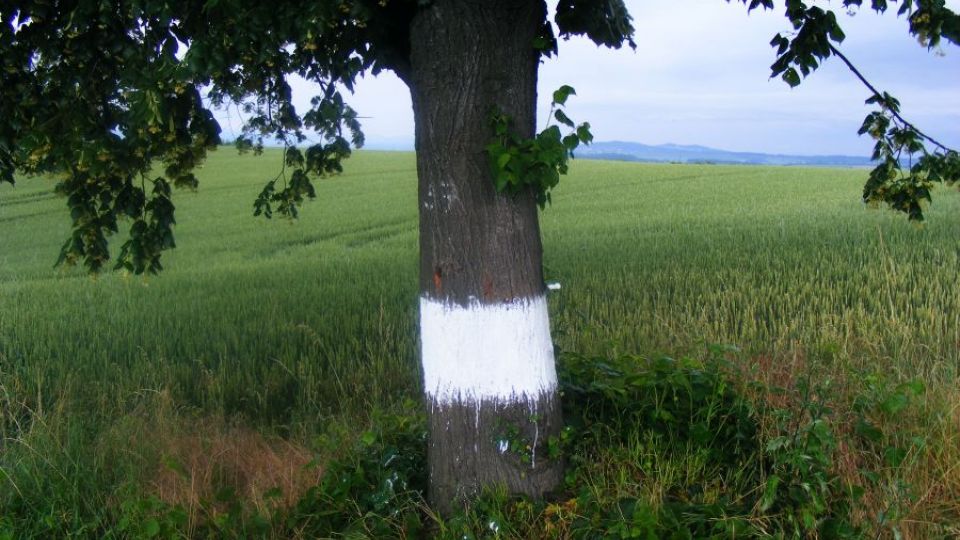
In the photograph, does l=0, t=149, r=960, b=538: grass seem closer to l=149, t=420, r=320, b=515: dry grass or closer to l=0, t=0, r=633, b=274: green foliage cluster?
l=149, t=420, r=320, b=515: dry grass

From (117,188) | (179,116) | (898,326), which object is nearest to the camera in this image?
(179,116)

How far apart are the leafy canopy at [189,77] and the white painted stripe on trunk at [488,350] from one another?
0.54m

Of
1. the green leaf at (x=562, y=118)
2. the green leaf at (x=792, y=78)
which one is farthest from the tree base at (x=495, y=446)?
the green leaf at (x=792, y=78)

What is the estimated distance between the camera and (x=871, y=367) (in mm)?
4566

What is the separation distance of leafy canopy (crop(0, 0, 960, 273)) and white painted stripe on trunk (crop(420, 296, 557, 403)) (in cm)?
54

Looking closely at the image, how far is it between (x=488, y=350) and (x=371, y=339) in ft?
11.9

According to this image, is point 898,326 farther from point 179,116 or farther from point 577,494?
point 179,116

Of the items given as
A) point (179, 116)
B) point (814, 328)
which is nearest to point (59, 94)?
point (179, 116)

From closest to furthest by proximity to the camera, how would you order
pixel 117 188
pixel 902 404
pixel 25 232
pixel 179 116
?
pixel 902 404 < pixel 179 116 < pixel 117 188 < pixel 25 232

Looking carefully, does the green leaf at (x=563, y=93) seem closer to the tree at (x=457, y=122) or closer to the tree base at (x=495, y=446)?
the tree at (x=457, y=122)

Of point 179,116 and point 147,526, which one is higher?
point 179,116

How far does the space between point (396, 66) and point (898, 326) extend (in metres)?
4.36

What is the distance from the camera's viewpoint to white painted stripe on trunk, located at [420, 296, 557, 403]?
125 inches

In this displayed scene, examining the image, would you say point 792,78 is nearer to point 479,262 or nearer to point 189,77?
point 479,262
